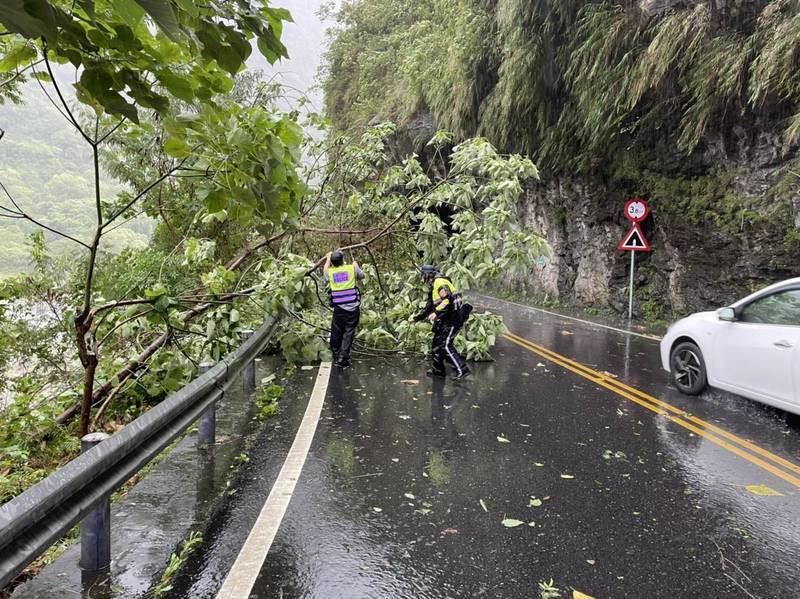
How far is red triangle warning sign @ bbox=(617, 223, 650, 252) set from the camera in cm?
1659

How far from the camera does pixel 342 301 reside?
902cm

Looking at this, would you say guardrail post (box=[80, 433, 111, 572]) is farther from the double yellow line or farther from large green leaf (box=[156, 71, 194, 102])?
the double yellow line

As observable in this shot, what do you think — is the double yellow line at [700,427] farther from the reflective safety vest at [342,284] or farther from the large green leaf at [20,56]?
the large green leaf at [20,56]

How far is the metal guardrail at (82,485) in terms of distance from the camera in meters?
2.07

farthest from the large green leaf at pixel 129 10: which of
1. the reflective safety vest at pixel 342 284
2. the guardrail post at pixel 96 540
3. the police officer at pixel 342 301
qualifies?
the reflective safety vest at pixel 342 284

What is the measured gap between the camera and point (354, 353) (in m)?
10.4

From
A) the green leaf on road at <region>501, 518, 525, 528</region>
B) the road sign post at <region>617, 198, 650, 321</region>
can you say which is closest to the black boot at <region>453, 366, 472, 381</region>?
the green leaf on road at <region>501, 518, 525, 528</region>

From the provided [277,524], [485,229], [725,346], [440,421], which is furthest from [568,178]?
[277,524]

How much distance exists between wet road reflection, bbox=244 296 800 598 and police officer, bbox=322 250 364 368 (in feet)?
6.32

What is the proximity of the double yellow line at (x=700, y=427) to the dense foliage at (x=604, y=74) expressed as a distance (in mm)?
5914

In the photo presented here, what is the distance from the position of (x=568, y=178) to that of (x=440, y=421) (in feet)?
51.0

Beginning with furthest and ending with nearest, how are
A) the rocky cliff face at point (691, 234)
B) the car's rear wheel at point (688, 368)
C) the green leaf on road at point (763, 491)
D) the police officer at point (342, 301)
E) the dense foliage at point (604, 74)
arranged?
the rocky cliff face at point (691, 234), the dense foliage at point (604, 74), the police officer at point (342, 301), the car's rear wheel at point (688, 368), the green leaf on road at point (763, 491)

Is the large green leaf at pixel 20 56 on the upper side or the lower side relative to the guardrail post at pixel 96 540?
upper

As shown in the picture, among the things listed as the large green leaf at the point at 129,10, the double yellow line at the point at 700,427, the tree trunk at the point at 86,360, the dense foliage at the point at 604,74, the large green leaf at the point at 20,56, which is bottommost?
the double yellow line at the point at 700,427
